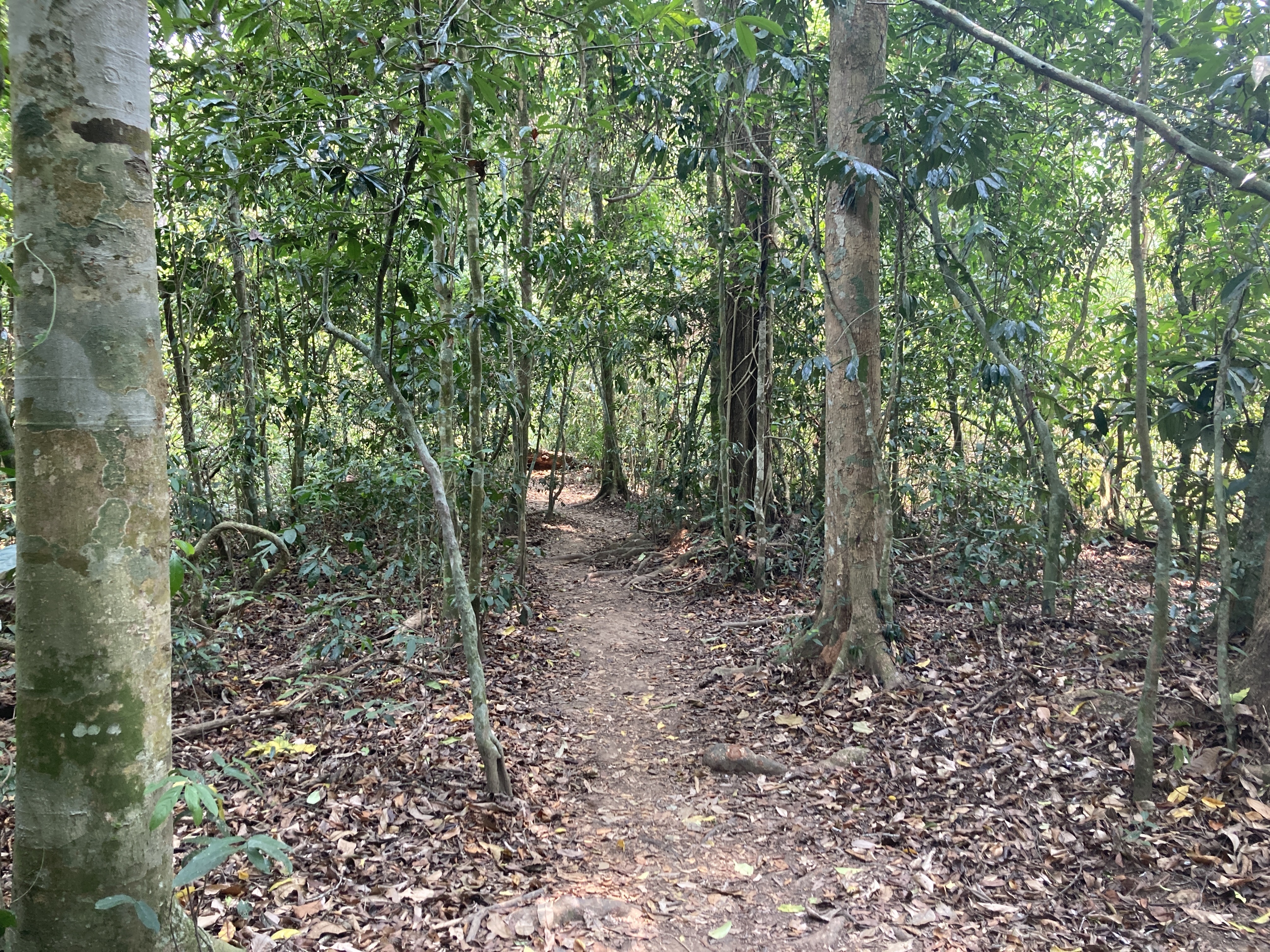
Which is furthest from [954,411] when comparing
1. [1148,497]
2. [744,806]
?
[744,806]

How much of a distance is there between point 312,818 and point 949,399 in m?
7.06

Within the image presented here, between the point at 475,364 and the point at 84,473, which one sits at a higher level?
the point at 475,364

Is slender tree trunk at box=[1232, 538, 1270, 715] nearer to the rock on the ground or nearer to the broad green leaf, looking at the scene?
the rock on the ground

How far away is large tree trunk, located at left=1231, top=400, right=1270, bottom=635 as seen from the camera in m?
4.00

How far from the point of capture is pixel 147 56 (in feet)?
5.32

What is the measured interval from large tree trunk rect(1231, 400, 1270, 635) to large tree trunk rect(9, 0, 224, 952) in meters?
4.99

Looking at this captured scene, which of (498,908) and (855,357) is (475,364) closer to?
(855,357)

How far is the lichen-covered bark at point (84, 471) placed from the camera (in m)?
1.45

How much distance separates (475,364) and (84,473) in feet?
13.0

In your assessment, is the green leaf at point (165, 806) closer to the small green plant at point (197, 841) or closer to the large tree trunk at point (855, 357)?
the small green plant at point (197, 841)

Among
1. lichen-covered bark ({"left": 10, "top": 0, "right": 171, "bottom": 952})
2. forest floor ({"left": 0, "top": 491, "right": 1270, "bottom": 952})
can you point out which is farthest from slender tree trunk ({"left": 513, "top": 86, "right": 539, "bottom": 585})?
lichen-covered bark ({"left": 10, "top": 0, "right": 171, "bottom": 952})

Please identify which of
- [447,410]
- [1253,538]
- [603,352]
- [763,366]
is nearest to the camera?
[1253,538]

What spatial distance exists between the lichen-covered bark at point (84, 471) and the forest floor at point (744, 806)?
1.20 metres

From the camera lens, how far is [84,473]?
148 centimetres
